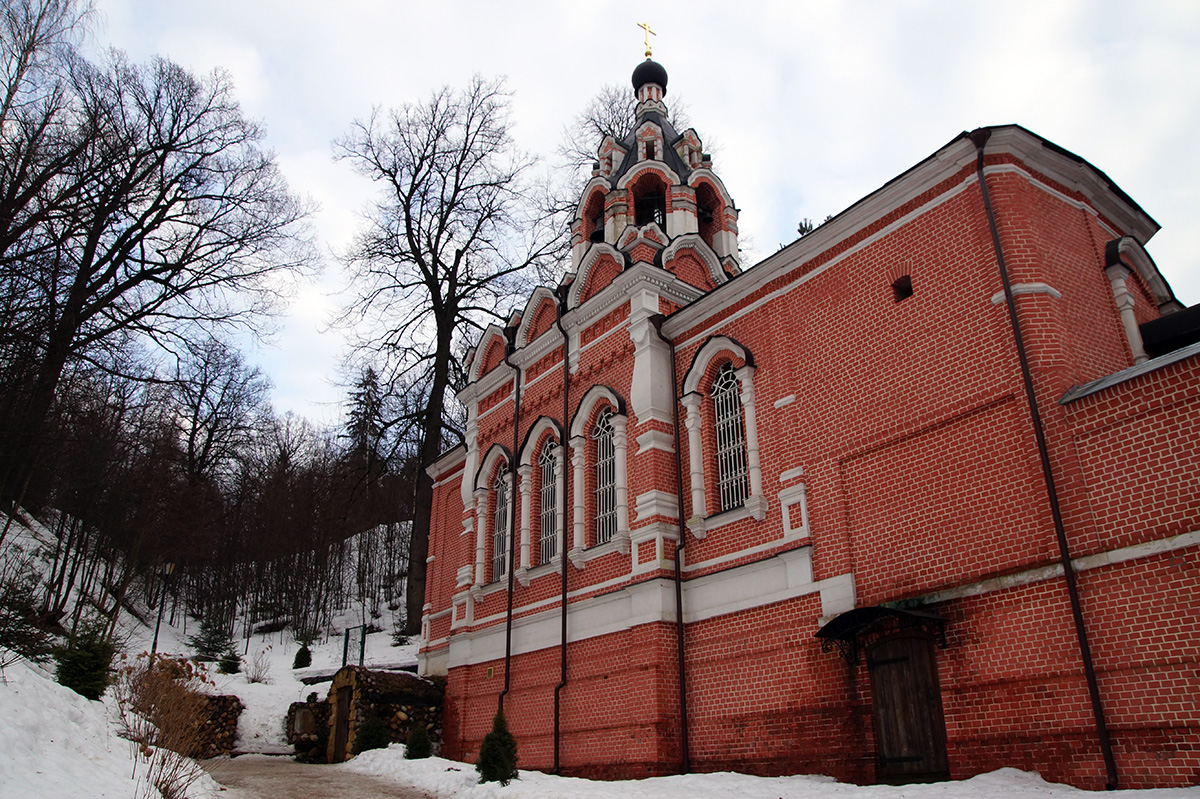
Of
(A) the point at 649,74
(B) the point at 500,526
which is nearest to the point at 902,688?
(B) the point at 500,526

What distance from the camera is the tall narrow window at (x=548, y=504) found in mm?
14938

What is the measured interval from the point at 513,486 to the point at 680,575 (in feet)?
16.4

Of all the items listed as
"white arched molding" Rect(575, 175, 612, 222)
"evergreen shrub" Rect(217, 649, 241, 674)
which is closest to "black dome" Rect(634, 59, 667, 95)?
"white arched molding" Rect(575, 175, 612, 222)

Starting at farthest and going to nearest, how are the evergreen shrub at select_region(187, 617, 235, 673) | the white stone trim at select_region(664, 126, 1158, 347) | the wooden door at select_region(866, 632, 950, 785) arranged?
the evergreen shrub at select_region(187, 617, 235, 673) < the white stone trim at select_region(664, 126, 1158, 347) < the wooden door at select_region(866, 632, 950, 785)

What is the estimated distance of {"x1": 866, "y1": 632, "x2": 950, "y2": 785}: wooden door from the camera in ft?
28.0

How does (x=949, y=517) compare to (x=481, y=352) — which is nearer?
(x=949, y=517)

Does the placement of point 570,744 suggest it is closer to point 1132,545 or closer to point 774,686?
point 774,686

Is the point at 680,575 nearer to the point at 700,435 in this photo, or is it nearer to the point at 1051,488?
the point at 700,435

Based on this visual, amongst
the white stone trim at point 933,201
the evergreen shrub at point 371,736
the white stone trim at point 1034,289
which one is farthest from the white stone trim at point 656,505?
the evergreen shrub at point 371,736

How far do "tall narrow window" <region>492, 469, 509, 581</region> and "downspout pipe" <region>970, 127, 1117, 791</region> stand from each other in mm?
9988

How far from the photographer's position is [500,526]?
16797 millimetres

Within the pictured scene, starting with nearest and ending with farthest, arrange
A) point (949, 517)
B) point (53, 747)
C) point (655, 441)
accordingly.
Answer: point (53, 747) < point (949, 517) < point (655, 441)

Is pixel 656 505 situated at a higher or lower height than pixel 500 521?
lower

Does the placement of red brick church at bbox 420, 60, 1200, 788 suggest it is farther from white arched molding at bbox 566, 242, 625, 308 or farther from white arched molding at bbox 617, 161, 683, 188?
white arched molding at bbox 617, 161, 683, 188
